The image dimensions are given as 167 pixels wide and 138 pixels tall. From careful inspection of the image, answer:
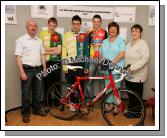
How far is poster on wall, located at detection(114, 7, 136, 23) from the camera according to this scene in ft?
9.87

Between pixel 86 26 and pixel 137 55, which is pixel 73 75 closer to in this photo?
pixel 86 26

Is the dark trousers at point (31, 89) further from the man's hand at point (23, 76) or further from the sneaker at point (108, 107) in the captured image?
the sneaker at point (108, 107)

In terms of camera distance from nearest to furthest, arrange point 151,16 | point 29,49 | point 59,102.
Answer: point 151,16, point 29,49, point 59,102

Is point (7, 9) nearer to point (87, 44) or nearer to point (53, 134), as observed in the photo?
point (87, 44)

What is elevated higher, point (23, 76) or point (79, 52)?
point (79, 52)

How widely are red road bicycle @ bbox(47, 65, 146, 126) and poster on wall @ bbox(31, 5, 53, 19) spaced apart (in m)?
0.61

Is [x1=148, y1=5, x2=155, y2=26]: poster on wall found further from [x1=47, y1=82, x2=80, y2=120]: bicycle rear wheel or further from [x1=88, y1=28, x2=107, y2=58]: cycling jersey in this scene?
[x1=47, y1=82, x2=80, y2=120]: bicycle rear wheel

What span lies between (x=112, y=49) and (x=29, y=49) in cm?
91

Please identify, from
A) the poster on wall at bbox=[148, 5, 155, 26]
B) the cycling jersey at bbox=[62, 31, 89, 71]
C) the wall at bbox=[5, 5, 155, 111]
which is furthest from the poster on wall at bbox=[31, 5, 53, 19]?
the poster on wall at bbox=[148, 5, 155, 26]

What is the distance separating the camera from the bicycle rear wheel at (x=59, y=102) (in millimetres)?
3196

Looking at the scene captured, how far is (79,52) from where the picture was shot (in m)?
3.09

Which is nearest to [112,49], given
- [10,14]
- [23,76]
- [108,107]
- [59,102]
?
[108,107]

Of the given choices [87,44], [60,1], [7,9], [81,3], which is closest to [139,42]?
[87,44]

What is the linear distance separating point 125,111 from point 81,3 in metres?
1.26
